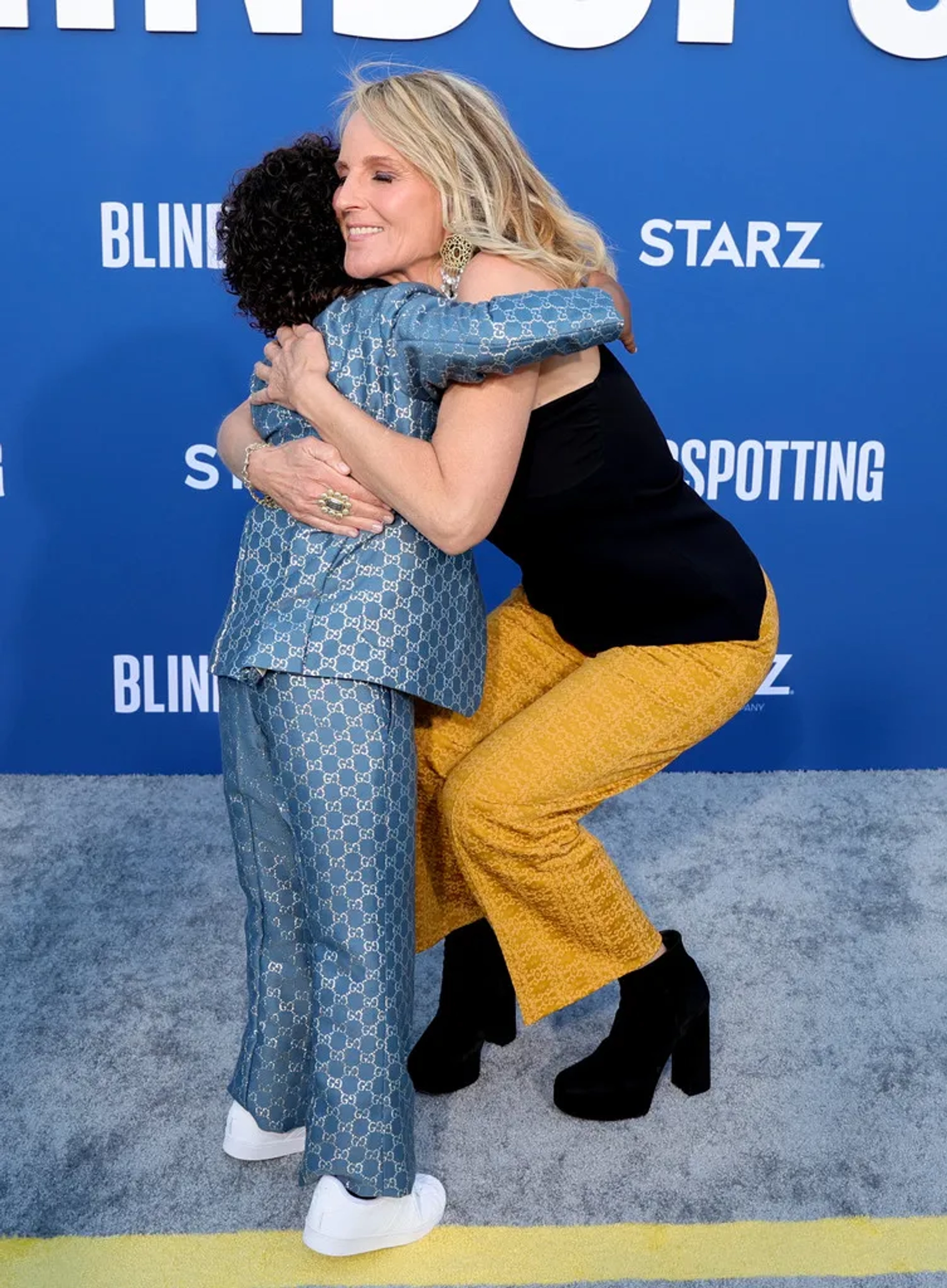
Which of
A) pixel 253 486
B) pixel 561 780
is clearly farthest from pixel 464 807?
pixel 253 486

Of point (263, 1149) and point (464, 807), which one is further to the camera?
point (263, 1149)

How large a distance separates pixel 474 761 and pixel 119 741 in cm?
173

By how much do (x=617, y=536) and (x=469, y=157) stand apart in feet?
1.74

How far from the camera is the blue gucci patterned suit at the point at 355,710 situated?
1601mm

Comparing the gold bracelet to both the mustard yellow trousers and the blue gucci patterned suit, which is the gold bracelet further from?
the mustard yellow trousers

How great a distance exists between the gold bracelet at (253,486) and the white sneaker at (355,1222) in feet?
2.87

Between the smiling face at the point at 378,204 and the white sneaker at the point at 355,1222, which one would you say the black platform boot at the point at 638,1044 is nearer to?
the white sneaker at the point at 355,1222

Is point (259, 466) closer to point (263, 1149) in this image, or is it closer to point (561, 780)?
point (561, 780)

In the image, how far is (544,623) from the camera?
6.96 ft

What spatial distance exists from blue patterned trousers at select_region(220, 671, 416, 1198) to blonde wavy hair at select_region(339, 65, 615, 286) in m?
0.57

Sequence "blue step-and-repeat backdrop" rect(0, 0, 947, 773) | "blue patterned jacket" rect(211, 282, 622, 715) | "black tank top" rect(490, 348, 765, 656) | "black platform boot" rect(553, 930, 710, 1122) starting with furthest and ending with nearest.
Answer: "blue step-and-repeat backdrop" rect(0, 0, 947, 773), "black platform boot" rect(553, 930, 710, 1122), "black tank top" rect(490, 348, 765, 656), "blue patterned jacket" rect(211, 282, 622, 715)

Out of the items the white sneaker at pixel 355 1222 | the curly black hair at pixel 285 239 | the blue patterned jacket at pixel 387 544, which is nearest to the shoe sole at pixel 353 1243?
the white sneaker at pixel 355 1222

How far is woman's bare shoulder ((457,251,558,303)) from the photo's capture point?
1639mm

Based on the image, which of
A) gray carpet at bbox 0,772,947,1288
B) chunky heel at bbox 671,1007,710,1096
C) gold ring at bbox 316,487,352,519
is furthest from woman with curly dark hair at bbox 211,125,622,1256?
chunky heel at bbox 671,1007,710,1096
